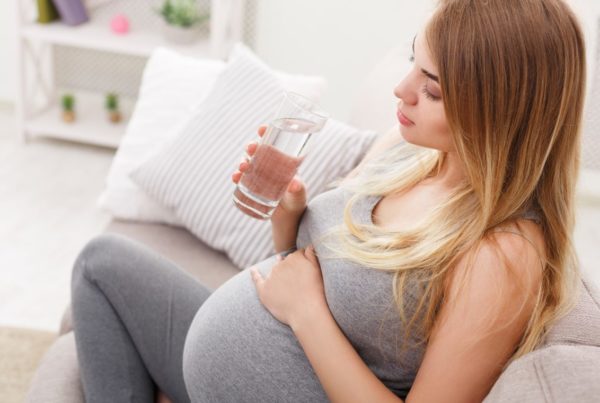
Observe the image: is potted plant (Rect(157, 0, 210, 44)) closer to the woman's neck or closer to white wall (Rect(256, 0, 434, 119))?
white wall (Rect(256, 0, 434, 119))

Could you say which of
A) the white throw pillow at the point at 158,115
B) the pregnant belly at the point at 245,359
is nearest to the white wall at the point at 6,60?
the white throw pillow at the point at 158,115

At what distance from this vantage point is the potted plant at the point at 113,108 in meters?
3.13

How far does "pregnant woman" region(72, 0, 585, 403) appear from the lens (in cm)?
94

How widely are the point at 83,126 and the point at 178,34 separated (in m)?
0.60

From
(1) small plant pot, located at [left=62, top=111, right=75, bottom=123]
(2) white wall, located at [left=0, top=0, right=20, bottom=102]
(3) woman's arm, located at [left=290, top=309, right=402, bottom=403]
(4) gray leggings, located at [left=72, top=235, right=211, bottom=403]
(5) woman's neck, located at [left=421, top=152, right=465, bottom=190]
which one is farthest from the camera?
(2) white wall, located at [left=0, top=0, right=20, bottom=102]

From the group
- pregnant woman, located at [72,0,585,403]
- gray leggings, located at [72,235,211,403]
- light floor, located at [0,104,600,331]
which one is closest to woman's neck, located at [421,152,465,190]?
pregnant woman, located at [72,0,585,403]

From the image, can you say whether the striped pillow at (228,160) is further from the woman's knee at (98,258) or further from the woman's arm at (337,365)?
the woman's arm at (337,365)

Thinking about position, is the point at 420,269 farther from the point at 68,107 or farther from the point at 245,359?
the point at 68,107

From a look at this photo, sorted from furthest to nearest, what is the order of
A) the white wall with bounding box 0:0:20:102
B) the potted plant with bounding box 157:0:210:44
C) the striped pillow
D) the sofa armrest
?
the white wall with bounding box 0:0:20:102, the potted plant with bounding box 157:0:210:44, the striped pillow, the sofa armrest

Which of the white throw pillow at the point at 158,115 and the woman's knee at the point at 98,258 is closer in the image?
the woman's knee at the point at 98,258

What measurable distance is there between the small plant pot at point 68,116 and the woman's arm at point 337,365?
2.31 metres

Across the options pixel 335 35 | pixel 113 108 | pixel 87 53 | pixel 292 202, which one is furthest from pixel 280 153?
pixel 87 53

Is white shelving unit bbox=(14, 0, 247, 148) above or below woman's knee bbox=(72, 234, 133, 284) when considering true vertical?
below

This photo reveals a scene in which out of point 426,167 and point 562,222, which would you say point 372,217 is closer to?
point 426,167
